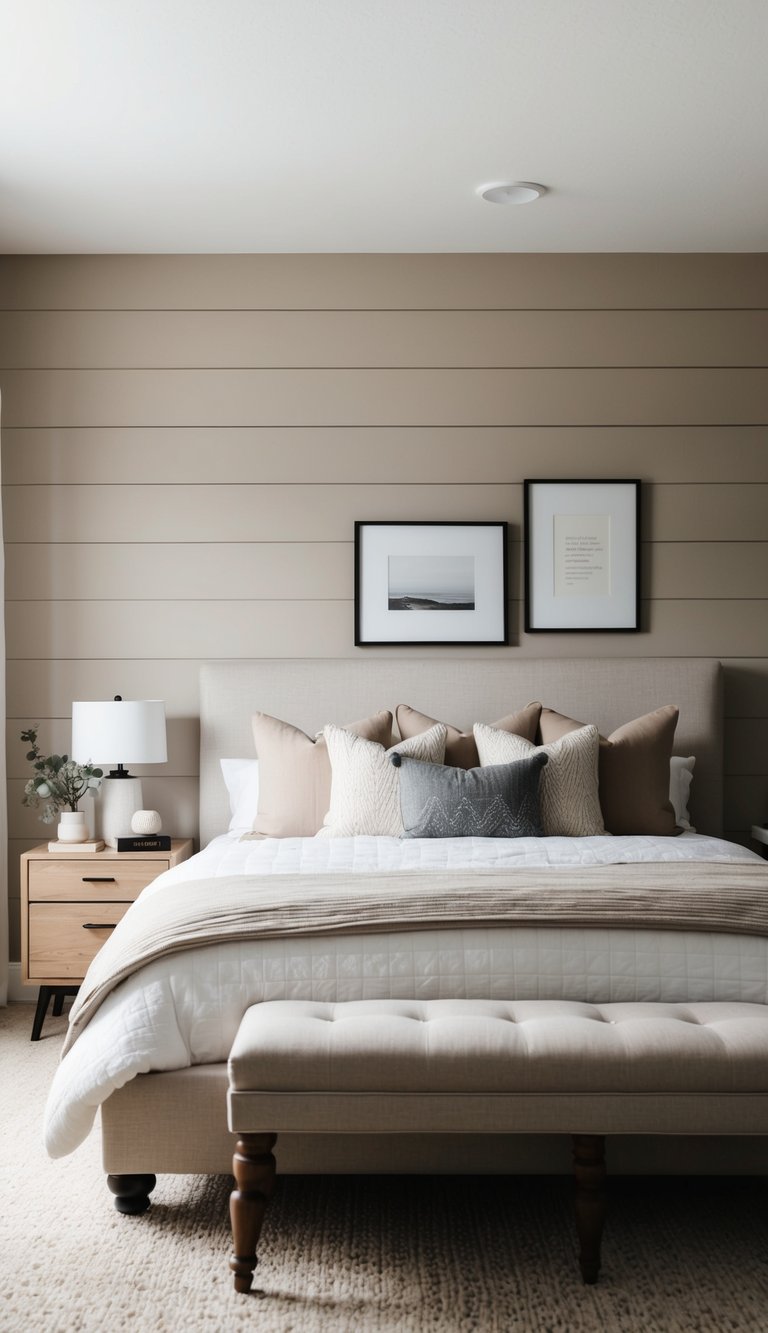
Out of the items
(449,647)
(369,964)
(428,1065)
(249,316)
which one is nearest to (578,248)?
(249,316)

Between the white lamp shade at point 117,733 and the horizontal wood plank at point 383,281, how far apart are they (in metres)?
1.52

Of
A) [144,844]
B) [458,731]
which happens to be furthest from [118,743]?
[458,731]

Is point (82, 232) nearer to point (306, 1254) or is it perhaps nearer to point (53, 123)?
point (53, 123)

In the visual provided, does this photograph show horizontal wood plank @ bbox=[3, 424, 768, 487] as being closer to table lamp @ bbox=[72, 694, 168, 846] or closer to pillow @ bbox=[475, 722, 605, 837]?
table lamp @ bbox=[72, 694, 168, 846]

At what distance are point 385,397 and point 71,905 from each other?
2.11 meters

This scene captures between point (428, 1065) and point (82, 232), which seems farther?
point (82, 232)

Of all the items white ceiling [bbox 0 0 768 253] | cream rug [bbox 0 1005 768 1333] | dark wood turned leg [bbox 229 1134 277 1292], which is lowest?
cream rug [bbox 0 1005 768 1333]

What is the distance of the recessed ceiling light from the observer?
11.9 feet

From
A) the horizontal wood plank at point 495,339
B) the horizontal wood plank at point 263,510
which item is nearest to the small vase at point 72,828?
the horizontal wood plank at point 263,510

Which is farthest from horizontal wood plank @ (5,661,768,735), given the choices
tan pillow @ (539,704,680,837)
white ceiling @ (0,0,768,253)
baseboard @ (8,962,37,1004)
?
white ceiling @ (0,0,768,253)

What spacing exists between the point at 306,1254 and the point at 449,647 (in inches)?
92.7

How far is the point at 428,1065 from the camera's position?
214 centimetres

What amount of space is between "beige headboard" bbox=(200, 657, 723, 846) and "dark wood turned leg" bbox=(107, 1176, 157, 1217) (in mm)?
1725

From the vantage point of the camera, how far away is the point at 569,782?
3648mm
